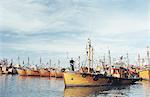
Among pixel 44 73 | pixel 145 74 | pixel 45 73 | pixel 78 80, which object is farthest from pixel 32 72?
pixel 78 80

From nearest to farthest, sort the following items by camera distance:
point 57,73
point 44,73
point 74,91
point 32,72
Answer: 1. point 74,91
2. point 57,73
3. point 44,73
4. point 32,72

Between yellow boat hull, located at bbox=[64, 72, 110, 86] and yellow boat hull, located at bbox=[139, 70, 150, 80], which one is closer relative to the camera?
yellow boat hull, located at bbox=[64, 72, 110, 86]

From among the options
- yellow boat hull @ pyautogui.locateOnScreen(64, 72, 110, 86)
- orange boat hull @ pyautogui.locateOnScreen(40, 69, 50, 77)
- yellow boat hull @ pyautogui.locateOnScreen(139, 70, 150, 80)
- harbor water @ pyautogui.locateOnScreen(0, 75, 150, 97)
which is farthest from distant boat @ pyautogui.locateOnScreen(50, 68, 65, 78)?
yellow boat hull @ pyautogui.locateOnScreen(64, 72, 110, 86)

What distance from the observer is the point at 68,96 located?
49969 millimetres

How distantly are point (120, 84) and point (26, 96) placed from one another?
36.7 m

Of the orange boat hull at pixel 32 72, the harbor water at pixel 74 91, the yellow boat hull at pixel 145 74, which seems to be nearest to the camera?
the harbor water at pixel 74 91

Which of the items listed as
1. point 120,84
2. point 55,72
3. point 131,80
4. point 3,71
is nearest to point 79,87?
point 120,84

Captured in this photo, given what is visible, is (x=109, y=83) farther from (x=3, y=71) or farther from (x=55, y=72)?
(x=3, y=71)

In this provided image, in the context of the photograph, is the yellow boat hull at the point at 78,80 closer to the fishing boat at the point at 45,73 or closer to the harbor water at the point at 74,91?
the harbor water at the point at 74,91

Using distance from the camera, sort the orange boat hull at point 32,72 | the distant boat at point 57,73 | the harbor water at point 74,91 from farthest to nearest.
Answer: the orange boat hull at point 32,72 < the distant boat at point 57,73 < the harbor water at point 74,91

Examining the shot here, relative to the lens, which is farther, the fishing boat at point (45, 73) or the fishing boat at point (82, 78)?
the fishing boat at point (45, 73)

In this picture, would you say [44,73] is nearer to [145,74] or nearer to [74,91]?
[145,74]

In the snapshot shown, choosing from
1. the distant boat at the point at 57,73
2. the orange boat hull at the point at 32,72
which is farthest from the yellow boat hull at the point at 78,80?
the orange boat hull at the point at 32,72

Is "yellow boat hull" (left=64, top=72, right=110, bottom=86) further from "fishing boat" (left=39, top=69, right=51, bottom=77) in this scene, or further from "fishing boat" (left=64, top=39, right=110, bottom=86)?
"fishing boat" (left=39, top=69, right=51, bottom=77)
